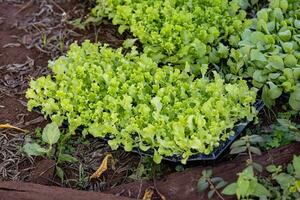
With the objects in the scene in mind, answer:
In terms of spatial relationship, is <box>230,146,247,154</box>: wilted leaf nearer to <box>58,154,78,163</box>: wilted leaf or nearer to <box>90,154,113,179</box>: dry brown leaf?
<box>90,154,113,179</box>: dry brown leaf

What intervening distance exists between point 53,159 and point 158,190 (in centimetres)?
57

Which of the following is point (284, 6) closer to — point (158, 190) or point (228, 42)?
point (228, 42)

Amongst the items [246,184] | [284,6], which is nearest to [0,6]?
[284,6]

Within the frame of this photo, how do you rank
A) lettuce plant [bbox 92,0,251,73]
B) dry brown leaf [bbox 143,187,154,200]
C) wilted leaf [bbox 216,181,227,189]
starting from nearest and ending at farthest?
wilted leaf [bbox 216,181,227,189]
dry brown leaf [bbox 143,187,154,200]
lettuce plant [bbox 92,0,251,73]

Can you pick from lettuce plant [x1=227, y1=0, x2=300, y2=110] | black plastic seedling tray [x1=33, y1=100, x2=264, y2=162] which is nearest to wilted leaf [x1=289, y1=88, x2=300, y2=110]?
lettuce plant [x1=227, y1=0, x2=300, y2=110]

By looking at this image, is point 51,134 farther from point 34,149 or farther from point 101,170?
point 101,170

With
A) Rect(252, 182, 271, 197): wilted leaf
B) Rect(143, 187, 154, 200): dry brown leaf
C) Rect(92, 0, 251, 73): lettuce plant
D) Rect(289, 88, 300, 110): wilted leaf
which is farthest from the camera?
Rect(92, 0, 251, 73): lettuce plant

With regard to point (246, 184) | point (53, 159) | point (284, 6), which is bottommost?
point (53, 159)

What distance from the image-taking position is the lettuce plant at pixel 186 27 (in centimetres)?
316

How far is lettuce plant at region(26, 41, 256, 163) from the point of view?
106 inches

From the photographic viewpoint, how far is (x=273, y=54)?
2971mm

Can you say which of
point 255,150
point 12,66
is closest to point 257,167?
point 255,150

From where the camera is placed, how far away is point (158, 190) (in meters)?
2.67

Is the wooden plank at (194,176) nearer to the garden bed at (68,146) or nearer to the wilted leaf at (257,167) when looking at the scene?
the garden bed at (68,146)
